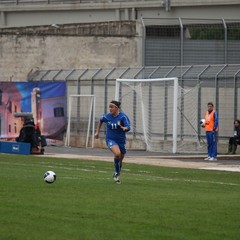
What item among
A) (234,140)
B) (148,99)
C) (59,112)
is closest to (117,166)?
(234,140)

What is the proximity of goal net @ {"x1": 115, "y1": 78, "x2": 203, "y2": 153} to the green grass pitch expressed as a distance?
11.8 m

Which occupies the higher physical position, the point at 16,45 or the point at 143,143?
the point at 16,45

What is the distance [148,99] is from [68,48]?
10116 mm

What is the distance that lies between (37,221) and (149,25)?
37.8m

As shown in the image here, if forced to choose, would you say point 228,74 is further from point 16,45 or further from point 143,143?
point 16,45

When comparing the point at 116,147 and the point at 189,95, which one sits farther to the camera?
the point at 189,95

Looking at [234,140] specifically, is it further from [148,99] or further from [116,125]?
[116,125]

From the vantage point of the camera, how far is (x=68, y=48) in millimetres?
48344

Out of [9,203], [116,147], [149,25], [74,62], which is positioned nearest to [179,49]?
[149,25]

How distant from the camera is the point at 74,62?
1907 inches

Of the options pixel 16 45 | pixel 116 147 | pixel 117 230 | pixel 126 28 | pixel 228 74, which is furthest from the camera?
pixel 126 28

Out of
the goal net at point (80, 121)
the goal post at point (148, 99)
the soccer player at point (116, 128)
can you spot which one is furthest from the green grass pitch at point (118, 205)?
the goal net at point (80, 121)

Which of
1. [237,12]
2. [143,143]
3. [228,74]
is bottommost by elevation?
[143,143]

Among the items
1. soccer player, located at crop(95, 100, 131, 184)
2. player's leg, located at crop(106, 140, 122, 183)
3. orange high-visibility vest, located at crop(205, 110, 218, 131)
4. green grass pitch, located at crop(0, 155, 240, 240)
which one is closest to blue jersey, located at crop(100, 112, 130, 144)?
soccer player, located at crop(95, 100, 131, 184)
